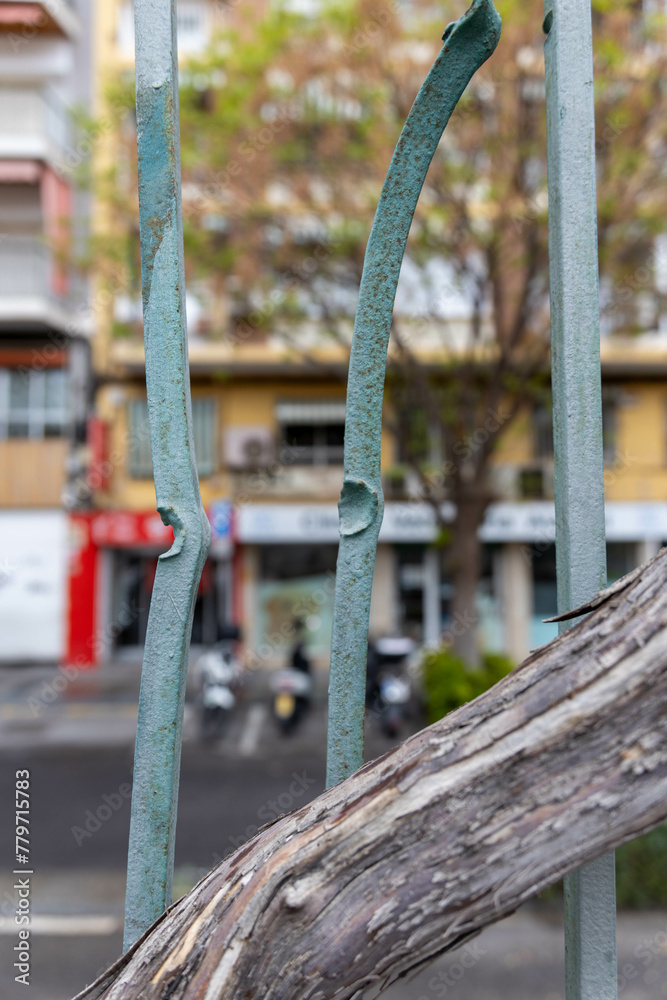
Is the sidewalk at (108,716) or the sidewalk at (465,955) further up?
the sidewalk at (465,955)

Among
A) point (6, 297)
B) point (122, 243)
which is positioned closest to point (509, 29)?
point (122, 243)

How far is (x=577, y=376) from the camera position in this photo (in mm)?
1185

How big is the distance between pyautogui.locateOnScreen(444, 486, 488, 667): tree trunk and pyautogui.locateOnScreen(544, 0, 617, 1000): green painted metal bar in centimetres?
719

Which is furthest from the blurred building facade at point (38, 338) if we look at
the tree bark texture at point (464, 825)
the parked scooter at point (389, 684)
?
the tree bark texture at point (464, 825)

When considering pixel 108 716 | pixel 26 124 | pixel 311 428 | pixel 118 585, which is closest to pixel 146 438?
pixel 118 585

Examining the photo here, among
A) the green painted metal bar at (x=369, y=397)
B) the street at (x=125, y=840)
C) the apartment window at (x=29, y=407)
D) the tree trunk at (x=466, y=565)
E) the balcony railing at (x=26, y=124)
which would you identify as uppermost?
the balcony railing at (x=26, y=124)

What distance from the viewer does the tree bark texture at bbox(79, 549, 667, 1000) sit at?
883mm

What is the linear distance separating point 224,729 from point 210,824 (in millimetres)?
2950

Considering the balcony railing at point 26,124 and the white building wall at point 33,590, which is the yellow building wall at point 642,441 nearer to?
the white building wall at point 33,590

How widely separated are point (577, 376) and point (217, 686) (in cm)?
842

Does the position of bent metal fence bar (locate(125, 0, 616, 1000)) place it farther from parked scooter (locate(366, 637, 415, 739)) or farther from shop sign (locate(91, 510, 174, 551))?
shop sign (locate(91, 510, 174, 551))

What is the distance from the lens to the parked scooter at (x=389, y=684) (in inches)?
341

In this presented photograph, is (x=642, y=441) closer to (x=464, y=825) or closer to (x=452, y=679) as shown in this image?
(x=452, y=679)

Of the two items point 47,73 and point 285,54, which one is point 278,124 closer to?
point 285,54
